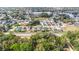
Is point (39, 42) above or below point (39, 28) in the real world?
below

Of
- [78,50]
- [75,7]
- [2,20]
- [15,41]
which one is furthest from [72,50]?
[2,20]
